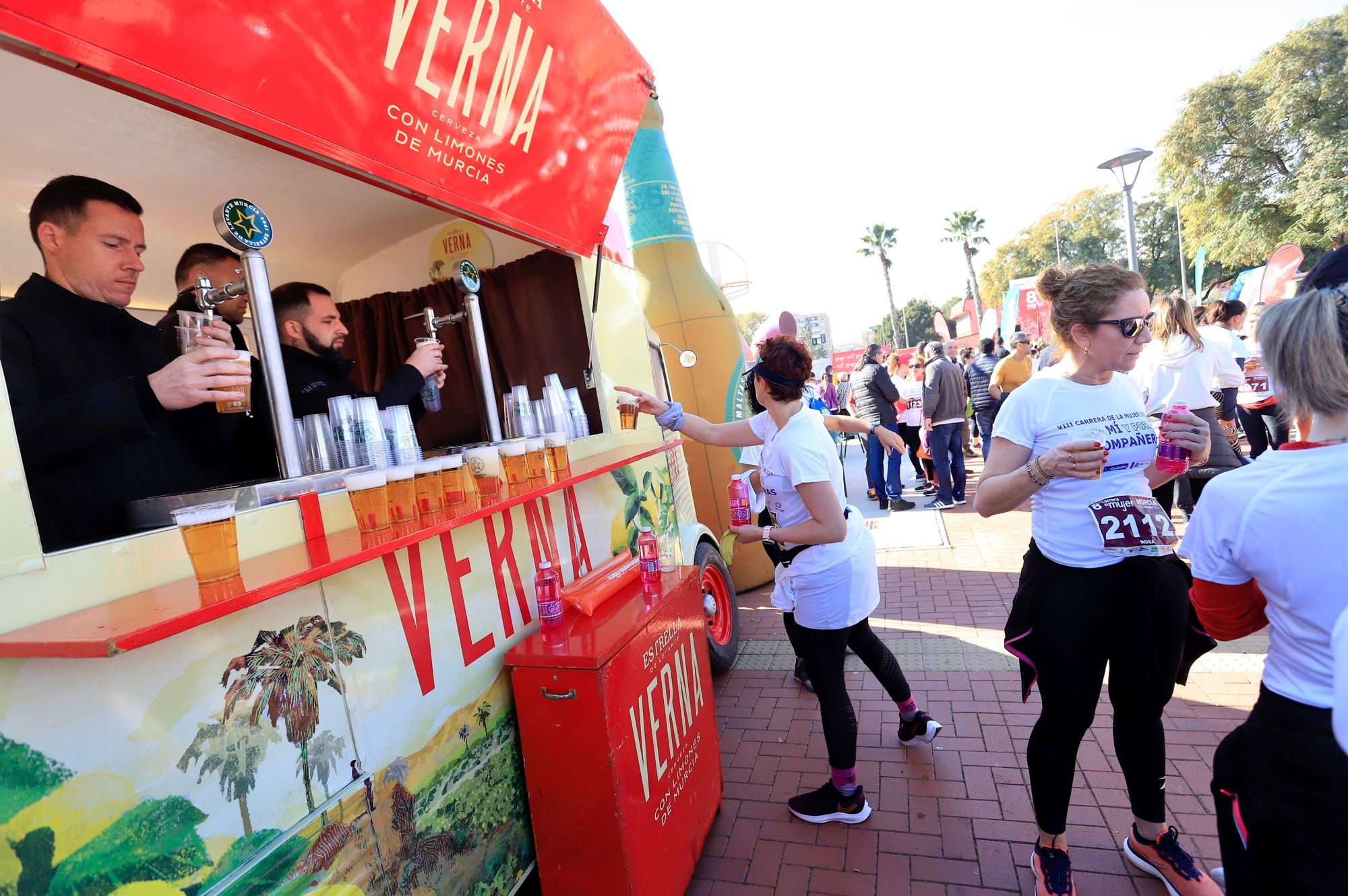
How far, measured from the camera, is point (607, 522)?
10.7 ft

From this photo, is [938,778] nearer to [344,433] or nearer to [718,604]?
[718,604]

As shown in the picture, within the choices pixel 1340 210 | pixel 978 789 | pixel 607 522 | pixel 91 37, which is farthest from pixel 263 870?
pixel 1340 210

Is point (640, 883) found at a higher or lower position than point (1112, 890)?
higher

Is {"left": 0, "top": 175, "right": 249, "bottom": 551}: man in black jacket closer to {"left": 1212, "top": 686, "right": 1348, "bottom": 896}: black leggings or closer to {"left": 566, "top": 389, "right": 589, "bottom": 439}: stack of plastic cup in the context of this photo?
{"left": 566, "top": 389, "right": 589, "bottom": 439}: stack of plastic cup

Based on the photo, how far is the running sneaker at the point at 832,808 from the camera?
2742mm

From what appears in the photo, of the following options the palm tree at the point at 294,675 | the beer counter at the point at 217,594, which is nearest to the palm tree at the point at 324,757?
the palm tree at the point at 294,675

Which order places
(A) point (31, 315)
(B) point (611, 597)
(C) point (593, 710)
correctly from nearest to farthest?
1. (A) point (31, 315)
2. (C) point (593, 710)
3. (B) point (611, 597)

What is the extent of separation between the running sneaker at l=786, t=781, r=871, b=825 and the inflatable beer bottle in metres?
3.14

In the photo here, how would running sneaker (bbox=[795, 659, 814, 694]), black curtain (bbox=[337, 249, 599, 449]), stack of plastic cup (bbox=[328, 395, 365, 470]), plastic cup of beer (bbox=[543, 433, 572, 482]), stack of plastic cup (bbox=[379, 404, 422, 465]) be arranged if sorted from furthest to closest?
running sneaker (bbox=[795, 659, 814, 694]), black curtain (bbox=[337, 249, 599, 449]), plastic cup of beer (bbox=[543, 433, 572, 482]), stack of plastic cup (bbox=[379, 404, 422, 465]), stack of plastic cup (bbox=[328, 395, 365, 470])

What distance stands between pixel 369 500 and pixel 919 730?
2876 millimetres

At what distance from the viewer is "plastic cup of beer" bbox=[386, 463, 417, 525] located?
1808 millimetres

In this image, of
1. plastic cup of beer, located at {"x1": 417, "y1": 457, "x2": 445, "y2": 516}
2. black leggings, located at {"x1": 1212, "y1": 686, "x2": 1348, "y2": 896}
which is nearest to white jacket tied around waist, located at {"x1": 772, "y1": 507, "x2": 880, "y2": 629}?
black leggings, located at {"x1": 1212, "y1": 686, "x2": 1348, "y2": 896}

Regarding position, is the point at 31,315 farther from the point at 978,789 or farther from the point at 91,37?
the point at 978,789

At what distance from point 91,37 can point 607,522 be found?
2.48m
